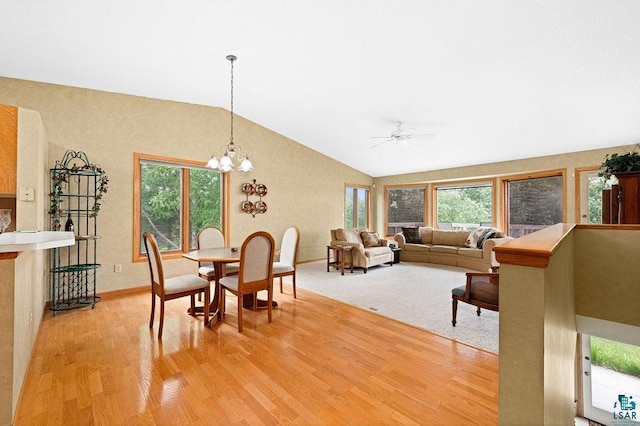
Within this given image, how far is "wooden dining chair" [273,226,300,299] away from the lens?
3.71 meters

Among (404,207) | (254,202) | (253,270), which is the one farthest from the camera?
(404,207)

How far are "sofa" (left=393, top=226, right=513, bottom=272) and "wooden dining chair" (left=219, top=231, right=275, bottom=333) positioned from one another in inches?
182

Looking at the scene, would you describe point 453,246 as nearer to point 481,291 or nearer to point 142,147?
point 481,291

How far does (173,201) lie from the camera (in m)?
4.78

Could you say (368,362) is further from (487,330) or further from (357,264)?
(357,264)

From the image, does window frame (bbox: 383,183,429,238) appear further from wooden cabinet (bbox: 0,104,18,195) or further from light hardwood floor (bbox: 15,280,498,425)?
wooden cabinet (bbox: 0,104,18,195)

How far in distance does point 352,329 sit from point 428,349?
29.9 inches

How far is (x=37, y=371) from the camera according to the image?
2164 mm

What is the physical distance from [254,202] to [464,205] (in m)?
5.25

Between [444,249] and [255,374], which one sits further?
[444,249]

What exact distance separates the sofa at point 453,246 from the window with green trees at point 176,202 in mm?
4542

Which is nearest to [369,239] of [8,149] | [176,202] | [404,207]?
[404,207]

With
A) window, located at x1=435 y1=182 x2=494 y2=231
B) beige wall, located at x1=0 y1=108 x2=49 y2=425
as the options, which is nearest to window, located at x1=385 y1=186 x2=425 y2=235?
window, located at x1=435 y1=182 x2=494 y2=231

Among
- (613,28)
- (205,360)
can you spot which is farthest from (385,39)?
(205,360)
